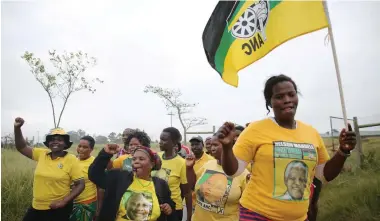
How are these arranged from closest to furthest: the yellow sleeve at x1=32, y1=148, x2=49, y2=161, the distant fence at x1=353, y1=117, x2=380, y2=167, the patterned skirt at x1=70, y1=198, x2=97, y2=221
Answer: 1. the yellow sleeve at x1=32, y1=148, x2=49, y2=161
2. the patterned skirt at x1=70, y1=198, x2=97, y2=221
3. the distant fence at x1=353, y1=117, x2=380, y2=167

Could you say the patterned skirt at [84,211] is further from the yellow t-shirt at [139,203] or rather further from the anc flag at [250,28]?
the anc flag at [250,28]

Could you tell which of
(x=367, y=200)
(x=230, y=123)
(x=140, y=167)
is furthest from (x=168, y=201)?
(x=367, y=200)

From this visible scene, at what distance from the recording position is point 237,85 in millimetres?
2863

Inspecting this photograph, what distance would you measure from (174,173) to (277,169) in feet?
7.81

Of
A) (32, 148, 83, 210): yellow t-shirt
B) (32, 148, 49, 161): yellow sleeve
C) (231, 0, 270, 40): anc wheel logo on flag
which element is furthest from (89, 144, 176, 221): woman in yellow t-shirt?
(32, 148, 49, 161): yellow sleeve

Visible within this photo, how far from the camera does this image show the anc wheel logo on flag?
2836 millimetres

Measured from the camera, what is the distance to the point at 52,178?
4.41 m

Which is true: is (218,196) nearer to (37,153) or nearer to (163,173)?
(163,173)

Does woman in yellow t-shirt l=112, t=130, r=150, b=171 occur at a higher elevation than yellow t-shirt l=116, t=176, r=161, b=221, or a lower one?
higher

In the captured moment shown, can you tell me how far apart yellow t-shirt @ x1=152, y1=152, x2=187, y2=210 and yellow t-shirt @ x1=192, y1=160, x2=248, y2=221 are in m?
0.86

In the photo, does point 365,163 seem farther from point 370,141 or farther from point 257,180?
point 257,180

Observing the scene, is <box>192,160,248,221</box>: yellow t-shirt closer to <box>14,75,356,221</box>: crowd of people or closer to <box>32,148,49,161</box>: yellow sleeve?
<box>14,75,356,221</box>: crowd of people

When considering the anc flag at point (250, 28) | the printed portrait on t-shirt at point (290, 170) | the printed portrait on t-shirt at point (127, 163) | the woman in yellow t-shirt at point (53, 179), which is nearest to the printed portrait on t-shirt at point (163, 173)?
the printed portrait on t-shirt at point (127, 163)

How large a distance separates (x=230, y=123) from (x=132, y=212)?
150 cm
